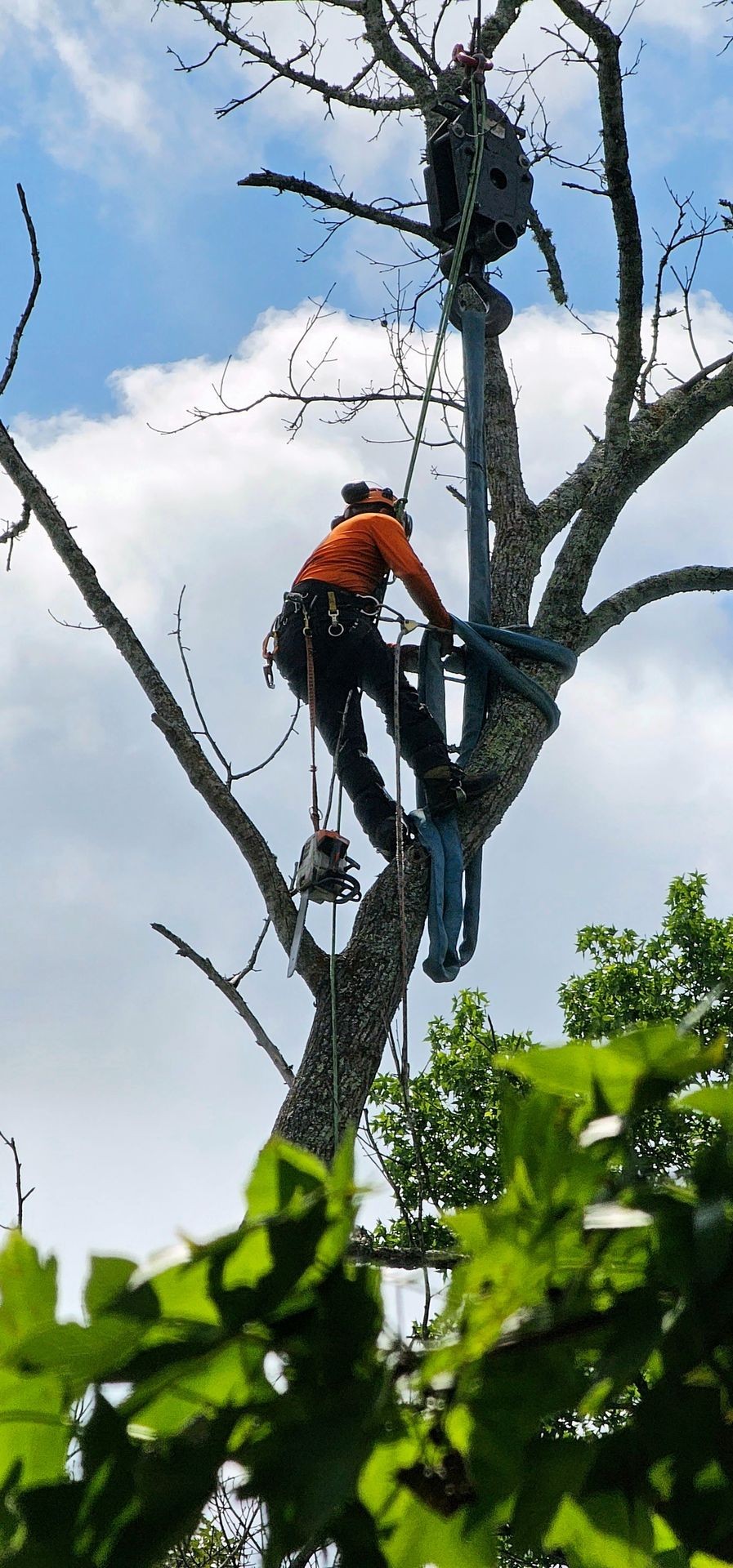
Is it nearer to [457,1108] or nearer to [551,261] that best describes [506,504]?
[551,261]

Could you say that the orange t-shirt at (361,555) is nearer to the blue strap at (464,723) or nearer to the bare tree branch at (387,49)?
the blue strap at (464,723)

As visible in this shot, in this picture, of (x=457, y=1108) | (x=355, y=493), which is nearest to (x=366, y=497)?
(x=355, y=493)

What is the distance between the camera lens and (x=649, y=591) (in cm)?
454

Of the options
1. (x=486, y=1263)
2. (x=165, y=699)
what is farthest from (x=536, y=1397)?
(x=165, y=699)

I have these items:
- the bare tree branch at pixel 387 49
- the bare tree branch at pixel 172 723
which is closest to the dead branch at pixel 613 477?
the bare tree branch at pixel 172 723

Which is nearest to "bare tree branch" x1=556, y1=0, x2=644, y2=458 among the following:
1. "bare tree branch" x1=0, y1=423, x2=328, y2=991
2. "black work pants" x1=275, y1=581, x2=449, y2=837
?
"black work pants" x1=275, y1=581, x2=449, y2=837

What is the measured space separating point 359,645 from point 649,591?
946mm

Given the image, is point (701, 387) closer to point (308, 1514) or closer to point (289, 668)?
point (289, 668)

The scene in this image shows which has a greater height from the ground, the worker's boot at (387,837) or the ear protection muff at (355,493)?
the ear protection muff at (355,493)

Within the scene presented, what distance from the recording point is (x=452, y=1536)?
0.43 meters

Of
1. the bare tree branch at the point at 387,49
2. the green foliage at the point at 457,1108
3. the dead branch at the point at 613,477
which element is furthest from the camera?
the green foliage at the point at 457,1108

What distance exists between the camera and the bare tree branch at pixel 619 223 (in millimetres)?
4238

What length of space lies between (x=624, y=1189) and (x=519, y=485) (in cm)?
433

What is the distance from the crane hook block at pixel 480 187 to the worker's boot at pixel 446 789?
6.27 ft
